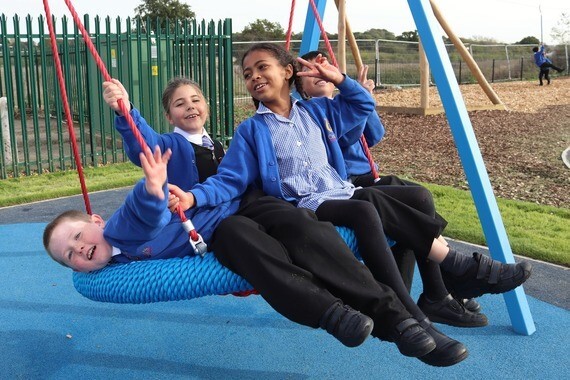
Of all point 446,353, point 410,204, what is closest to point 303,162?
point 410,204

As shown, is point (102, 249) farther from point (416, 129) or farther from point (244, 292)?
point (416, 129)

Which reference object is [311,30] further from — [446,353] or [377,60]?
[377,60]

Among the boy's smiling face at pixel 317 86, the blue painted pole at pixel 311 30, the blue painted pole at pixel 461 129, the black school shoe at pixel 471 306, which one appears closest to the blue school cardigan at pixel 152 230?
the boy's smiling face at pixel 317 86

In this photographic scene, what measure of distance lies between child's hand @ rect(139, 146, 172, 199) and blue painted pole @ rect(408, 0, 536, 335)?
146cm

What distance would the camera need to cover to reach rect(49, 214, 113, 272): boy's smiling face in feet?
7.68

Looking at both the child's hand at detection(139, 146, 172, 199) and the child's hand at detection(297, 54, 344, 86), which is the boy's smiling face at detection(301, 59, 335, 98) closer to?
the child's hand at detection(297, 54, 344, 86)

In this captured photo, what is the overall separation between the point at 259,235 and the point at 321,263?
0.75 ft

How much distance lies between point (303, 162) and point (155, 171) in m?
0.80

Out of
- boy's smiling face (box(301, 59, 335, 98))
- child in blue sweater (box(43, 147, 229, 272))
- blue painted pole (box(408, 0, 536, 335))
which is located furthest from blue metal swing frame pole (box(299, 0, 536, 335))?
child in blue sweater (box(43, 147, 229, 272))

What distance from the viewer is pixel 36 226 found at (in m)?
5.55

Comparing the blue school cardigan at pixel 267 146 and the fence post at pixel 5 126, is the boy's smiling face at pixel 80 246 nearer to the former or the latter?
the blue school cardigan at pixel 267 146

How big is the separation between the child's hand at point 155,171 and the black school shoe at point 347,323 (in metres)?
0.64

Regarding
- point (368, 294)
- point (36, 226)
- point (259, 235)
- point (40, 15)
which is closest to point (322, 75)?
point (259, 235)

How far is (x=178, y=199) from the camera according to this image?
87.7 inches
